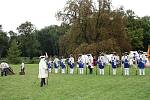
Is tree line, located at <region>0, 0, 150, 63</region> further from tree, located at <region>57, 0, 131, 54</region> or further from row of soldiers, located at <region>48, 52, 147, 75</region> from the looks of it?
row of soldiers, located at <region>48, 52, 147, 75</region>

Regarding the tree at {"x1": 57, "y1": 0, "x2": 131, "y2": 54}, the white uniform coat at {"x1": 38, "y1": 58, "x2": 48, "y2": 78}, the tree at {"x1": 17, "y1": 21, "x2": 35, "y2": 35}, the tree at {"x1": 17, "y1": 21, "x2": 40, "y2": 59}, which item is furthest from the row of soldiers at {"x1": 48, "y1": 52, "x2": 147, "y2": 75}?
the tree at {"x1": 17, "y1": 21, "x2": 35, "y2": 35}

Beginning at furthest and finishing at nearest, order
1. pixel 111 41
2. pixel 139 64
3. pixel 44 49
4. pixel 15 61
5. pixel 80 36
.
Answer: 1. pixel 44 49
2. pixel 15 61
3. pixel 80 36
4. pixel 111 41
5. pixel 139 64

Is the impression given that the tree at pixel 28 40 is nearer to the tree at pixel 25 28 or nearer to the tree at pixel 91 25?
the tree at pixel 25 28

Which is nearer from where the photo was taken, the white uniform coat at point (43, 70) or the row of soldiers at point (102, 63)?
the white uniform coat at point (43, 70)

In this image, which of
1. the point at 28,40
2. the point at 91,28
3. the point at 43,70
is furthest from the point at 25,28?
the point at 43,70

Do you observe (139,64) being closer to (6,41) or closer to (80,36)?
(80,36)

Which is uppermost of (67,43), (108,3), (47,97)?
(108,3)

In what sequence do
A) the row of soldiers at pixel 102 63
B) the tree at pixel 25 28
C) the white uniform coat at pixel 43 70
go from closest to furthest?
the white uniform coat at pixel 43 70 < the row of soldiers at pixel 102 63 < the tree at pixel 25 28

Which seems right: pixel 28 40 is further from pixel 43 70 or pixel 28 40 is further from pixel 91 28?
pixel 43 70

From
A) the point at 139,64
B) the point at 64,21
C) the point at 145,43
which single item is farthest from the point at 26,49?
the point at 139,64

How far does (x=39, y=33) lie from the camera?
4975 inches

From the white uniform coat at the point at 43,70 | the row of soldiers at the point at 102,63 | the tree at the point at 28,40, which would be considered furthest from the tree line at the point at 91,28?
the tree at the point at 28,40

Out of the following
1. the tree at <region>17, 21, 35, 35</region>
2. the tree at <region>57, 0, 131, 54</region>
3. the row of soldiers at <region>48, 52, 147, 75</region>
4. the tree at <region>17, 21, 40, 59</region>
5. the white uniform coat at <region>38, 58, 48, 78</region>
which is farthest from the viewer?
the tree at <region>17, 21, 35, 35</region>

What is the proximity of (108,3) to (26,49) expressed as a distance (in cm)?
5351
